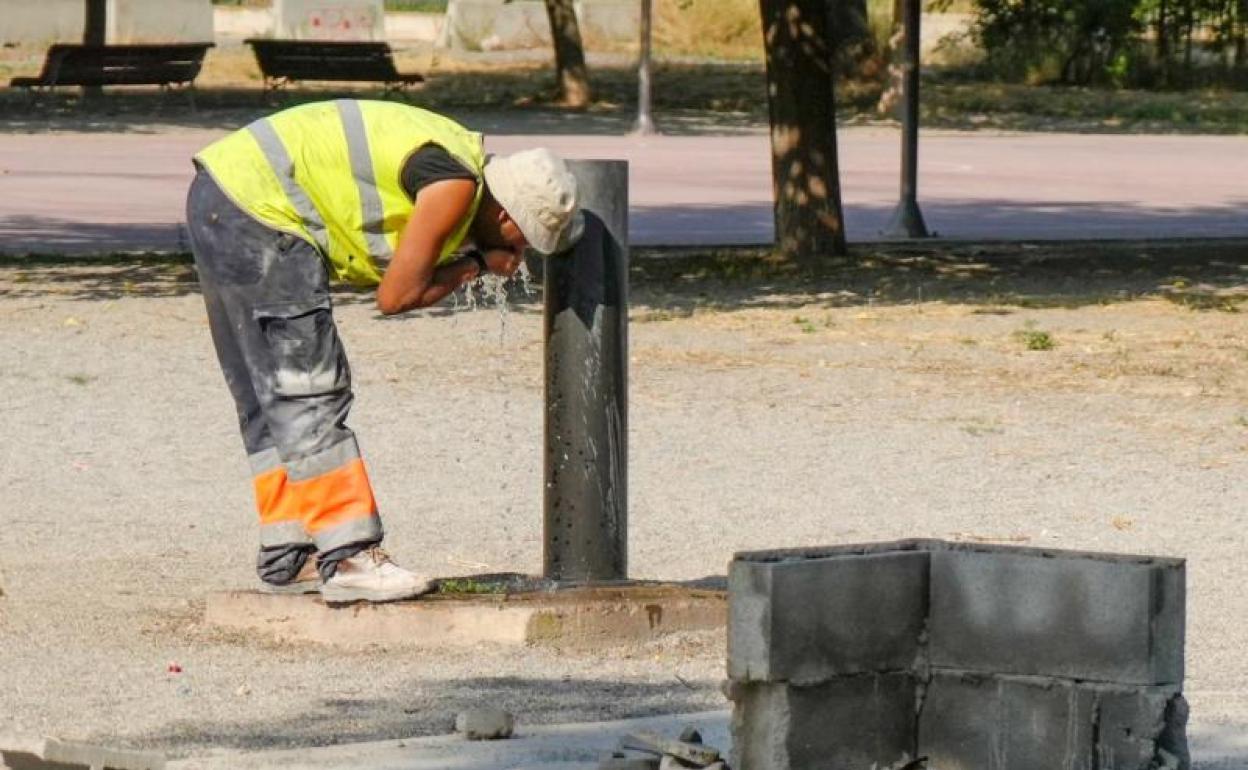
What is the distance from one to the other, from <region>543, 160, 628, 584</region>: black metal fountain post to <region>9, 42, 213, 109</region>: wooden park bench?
84.5 feet

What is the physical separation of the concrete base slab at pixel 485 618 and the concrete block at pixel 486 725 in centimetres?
115

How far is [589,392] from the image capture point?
6.80 metres

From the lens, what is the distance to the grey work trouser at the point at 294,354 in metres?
6.27

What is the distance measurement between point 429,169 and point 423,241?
18 centimetres

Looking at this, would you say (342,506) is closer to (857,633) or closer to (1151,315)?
(857,633)

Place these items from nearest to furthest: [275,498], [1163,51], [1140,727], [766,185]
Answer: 1. [1140,727]
2. [275,498]
3. [766,185]
4. [1163,51]

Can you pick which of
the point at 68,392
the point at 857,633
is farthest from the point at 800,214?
the point at 857,633

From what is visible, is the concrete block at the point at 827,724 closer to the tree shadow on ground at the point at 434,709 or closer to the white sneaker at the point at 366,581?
the tree shadow on ground at the point at 434,709

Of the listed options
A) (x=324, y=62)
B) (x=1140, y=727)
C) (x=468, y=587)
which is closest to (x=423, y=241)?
(x=468, y=587)

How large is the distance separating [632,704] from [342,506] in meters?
1.01

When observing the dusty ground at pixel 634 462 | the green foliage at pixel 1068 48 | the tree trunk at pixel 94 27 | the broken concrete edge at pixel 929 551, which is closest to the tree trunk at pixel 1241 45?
the green foliage at pixel 1068 48

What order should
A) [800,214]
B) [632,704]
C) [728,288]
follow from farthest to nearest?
[800,214], [728,288], [632,704]

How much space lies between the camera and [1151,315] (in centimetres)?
1386

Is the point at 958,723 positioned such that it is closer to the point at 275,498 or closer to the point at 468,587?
the point at 468,587
